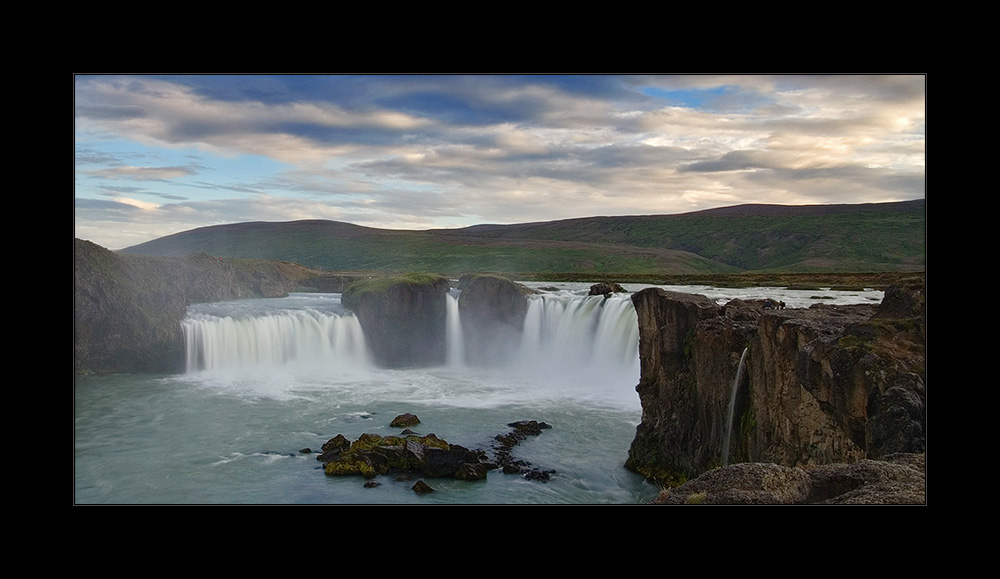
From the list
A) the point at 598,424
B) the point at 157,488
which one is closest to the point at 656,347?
the point at 598,424

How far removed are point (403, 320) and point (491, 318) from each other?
4568mm

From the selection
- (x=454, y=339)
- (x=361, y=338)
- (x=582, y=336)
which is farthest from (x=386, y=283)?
(x=582, y=336)

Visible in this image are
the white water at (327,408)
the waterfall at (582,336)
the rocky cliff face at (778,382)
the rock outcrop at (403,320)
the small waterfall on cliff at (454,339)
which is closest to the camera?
the rocky cliff face at (778,382)

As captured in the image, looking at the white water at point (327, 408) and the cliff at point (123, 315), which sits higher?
the cliff at point (123, 315)

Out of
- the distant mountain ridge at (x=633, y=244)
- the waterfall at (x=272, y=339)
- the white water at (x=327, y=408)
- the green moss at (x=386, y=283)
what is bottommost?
the white water at (x=327, y=408)

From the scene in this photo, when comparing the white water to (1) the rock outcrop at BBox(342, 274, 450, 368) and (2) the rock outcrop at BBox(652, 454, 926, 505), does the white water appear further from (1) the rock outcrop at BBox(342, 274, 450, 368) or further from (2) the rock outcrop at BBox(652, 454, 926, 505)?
(2) the rock outcrop at BBox(652, 454, 926, 505)

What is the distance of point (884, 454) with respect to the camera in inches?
235

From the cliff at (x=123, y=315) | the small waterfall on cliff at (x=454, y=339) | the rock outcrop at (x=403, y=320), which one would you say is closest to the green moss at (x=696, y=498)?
the cliff at (x=123, y=315)

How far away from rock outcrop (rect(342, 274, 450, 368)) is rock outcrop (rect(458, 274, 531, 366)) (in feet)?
4.31

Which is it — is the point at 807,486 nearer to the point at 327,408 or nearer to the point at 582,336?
the point at 327,408

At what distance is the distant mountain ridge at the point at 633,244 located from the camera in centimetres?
6275

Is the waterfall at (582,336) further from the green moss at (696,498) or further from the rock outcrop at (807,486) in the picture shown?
the green moss at (696,498)

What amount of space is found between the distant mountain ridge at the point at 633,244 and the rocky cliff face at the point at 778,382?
42838mm
